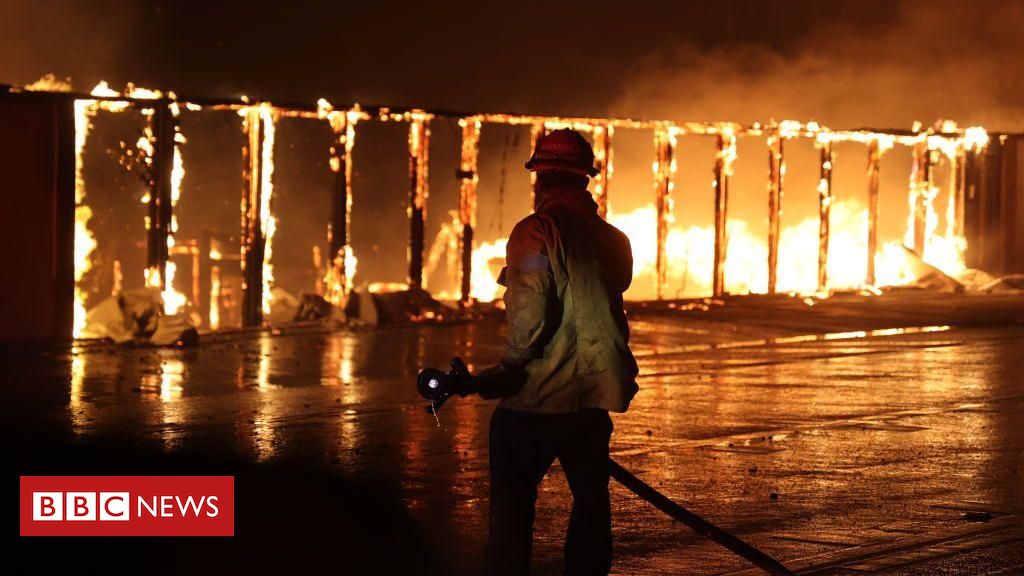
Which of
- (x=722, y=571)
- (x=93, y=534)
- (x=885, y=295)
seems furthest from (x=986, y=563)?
(x=885, y=295)

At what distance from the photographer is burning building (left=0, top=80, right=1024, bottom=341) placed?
1595cm

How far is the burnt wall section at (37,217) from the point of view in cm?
1568

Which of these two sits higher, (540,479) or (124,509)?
(540,479)

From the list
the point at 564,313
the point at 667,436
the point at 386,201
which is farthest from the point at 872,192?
the point at 564,313

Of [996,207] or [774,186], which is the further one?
[996,207]

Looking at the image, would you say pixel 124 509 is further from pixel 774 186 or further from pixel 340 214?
pixel 774 186

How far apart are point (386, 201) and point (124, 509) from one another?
22.7 m

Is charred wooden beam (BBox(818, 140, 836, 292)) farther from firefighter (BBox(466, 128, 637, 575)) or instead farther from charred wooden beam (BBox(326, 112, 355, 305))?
firefighter (BBox(466, 128, 637, 575))

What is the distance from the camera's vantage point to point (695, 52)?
2895 cm

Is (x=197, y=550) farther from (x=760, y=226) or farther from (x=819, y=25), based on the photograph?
(x=819, y=25)

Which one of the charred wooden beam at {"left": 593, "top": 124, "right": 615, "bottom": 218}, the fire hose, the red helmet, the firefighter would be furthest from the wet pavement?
the charred wooden beam at {"left": 593, "top": 124, "right": 615, "bottom": 218}

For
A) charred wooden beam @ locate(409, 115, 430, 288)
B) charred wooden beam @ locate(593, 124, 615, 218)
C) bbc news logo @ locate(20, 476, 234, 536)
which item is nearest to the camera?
bbc news logo @ locate(20, 476, 234, 536)

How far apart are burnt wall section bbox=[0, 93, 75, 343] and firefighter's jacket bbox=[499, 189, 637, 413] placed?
38.7 feet

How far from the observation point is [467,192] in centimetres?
1928
